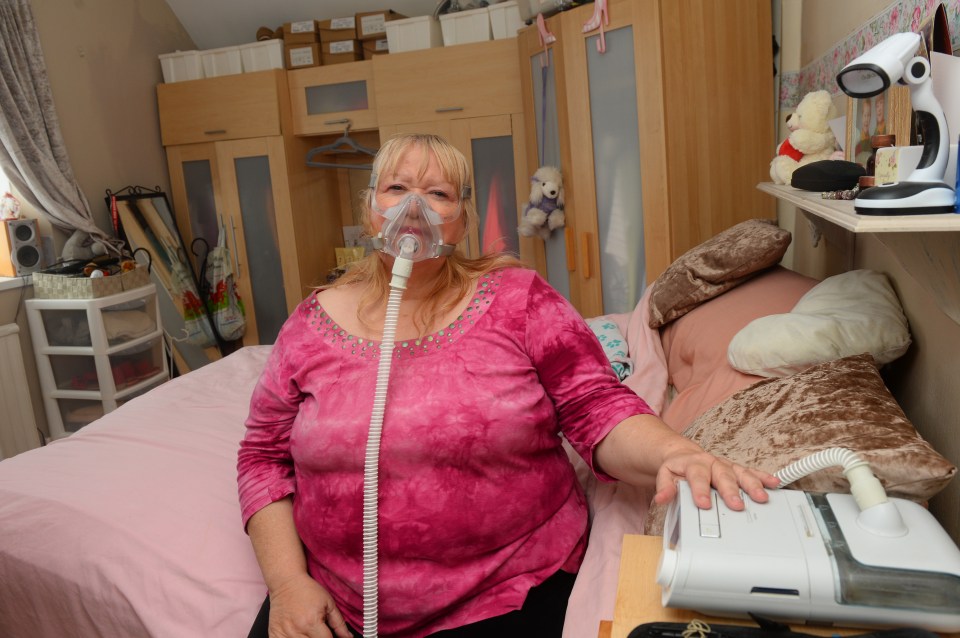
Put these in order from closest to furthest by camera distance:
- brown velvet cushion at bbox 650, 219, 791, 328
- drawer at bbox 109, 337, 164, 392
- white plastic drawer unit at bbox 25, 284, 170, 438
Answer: brown velvet cushion at bbox 650, 219, 791, 328
white plastic drawer unit at bbox 25, 284, 170, 438
drawer at bbox 109, 337, 164, 392

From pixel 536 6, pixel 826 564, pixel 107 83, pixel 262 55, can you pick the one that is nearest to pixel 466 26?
pixel 536 6

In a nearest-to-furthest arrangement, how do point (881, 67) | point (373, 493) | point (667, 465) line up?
1. point (881, 67)
2. point (667, 465)
3. point (373, 493)

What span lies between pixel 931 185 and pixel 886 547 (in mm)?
380

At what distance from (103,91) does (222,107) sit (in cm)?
58

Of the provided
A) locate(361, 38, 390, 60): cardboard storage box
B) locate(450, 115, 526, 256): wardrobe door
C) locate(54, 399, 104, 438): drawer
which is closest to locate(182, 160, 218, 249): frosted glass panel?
locate(361, 38, 390, 60): cardboard storage box

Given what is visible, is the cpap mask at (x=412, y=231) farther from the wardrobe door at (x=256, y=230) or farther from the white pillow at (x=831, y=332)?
the wardrobe door at (x=256, y=230)

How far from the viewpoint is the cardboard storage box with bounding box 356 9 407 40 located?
12.6 feet

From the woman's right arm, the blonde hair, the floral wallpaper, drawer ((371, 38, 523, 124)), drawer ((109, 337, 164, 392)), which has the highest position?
drawer ((371, 38, 523, 124))

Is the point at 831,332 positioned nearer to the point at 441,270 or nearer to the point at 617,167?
the point at 441,270

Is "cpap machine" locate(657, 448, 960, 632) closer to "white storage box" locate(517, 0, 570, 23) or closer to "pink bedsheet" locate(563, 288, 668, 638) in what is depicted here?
"pink bedsheet" locate(563, 288, 668, 638)

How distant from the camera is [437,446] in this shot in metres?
1.13

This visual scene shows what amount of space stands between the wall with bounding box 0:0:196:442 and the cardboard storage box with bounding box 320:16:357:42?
3.37 feet

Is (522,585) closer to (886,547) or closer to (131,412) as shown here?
(886,547)

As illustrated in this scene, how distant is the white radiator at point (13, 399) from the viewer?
308 centimetres
